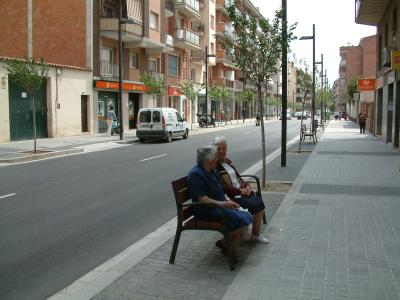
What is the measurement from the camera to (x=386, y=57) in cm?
2378

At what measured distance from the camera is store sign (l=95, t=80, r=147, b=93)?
31.4m

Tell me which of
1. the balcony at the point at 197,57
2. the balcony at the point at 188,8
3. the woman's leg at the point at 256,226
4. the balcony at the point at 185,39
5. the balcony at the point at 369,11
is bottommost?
the woman's leg at the point at 256,226

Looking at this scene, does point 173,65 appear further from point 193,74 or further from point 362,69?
point 362,69

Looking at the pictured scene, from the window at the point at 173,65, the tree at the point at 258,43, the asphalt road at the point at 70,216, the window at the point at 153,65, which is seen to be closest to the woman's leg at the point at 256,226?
the asphalt road at the point at 70,216

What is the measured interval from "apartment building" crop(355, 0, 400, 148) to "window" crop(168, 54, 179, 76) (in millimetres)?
20433

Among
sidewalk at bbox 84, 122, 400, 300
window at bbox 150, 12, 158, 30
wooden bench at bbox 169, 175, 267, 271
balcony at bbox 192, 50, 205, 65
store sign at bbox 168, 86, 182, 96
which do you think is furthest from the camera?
balcony at bbox 192, 50, 205, 65

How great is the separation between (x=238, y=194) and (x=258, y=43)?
5.39m

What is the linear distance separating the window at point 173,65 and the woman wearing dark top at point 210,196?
4067 centimetres

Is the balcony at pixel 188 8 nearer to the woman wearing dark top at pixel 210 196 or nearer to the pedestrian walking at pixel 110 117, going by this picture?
the pedestrian walking at pixel 110 117

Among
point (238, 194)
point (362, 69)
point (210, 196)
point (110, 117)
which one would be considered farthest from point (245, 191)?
point (362, 69)

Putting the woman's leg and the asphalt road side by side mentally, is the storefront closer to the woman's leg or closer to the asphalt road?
the asphalt road

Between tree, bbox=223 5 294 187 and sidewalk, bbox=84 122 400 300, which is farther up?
tree, bbox=223 5 294 187

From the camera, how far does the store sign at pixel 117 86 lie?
31372 millimetres

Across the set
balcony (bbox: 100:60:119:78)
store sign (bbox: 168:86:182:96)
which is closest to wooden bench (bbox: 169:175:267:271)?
balcony (bbox: 100:60:119:78)
